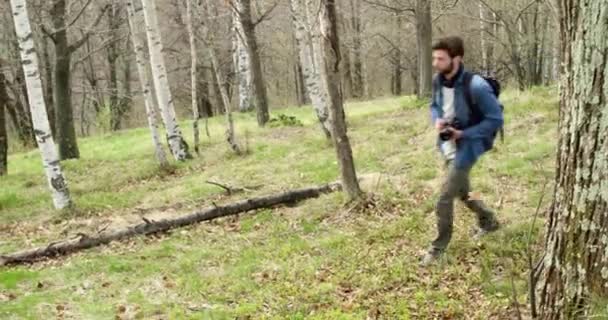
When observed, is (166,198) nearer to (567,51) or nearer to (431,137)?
(431,137)

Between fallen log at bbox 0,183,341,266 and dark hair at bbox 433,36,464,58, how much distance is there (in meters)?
4.03

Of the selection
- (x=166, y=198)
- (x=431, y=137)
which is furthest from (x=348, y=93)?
(x=166, y=198)

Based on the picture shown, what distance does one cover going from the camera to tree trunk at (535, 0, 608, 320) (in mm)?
3270

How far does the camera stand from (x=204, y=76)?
1167 inches

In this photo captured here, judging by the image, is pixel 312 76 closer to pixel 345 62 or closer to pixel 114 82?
pixel 114 82

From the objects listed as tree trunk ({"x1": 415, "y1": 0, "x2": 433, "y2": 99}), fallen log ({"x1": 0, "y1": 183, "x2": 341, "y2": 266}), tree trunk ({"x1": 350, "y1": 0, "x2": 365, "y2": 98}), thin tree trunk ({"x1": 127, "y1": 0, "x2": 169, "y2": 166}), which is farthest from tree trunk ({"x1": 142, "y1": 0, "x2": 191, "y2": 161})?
tree trunk ({"x1": 350, "y1": 0, "x2": 365, "y2": 98})

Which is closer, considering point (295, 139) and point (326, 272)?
point (326, 272)

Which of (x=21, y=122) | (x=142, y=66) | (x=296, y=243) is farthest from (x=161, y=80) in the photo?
(x=21, y=122)

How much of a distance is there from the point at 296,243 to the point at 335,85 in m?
2.16

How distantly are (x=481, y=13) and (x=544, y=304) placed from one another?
23.4 meters

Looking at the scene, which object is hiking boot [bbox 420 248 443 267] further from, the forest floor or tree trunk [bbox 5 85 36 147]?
tree trunk [bbox 5 85 36 147]

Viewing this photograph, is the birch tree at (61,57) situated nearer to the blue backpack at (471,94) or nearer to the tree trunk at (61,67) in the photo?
the tree trunk at (61,67)

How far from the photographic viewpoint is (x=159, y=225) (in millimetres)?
8164

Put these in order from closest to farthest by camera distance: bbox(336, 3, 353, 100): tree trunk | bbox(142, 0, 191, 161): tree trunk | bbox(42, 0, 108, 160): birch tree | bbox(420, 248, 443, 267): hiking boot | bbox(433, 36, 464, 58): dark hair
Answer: bbox(433, 36, 464, 58): dark hair
bbox(420, 248, 443, 267): hiking boot
bbox(142, 0, 191, 161): tree trunk
bbox(42, 0, 108, 160): birch tree
bbox(336, 3, 353, 100): tree trunk
